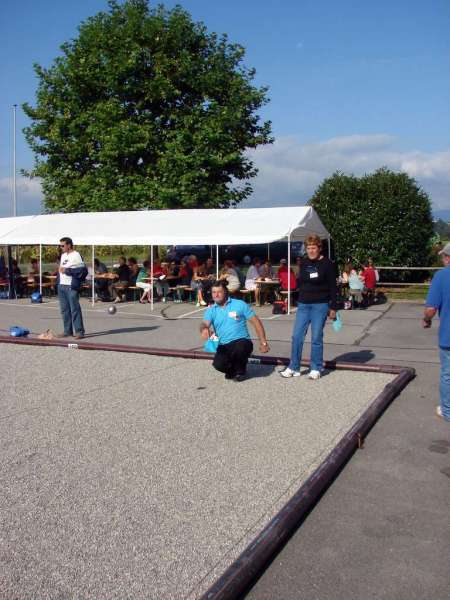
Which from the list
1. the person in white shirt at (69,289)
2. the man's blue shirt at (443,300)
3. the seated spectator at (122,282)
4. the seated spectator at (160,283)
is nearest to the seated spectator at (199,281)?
the seated spectator at (160,283)

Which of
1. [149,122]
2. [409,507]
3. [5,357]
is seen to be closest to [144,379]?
[5,357]

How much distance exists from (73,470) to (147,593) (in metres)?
1.93

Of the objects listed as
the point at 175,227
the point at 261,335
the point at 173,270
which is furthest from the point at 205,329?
the point at 173,270

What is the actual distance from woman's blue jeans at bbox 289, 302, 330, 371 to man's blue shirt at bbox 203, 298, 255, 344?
0.62 meters

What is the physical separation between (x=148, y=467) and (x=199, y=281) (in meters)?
14.5

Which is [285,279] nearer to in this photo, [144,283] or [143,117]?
[144,283]

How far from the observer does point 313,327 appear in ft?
26.1

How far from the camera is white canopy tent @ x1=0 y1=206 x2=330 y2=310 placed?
16.8m

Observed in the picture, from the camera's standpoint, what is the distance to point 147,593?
321cm

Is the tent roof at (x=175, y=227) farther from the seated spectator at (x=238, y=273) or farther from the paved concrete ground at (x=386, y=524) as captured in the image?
the paved concrete ground at (x=386, y=524)

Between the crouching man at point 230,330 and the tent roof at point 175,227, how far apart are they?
807 cm

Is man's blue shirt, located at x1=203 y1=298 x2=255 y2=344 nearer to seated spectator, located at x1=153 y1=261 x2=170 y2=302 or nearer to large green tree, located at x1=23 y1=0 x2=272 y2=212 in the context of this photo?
seated spectator, located at x1=153 y1=261 x2=170 y2=302

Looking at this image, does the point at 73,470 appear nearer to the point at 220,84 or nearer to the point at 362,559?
the point at 362,559

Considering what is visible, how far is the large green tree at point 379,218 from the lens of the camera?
22.7 metres
